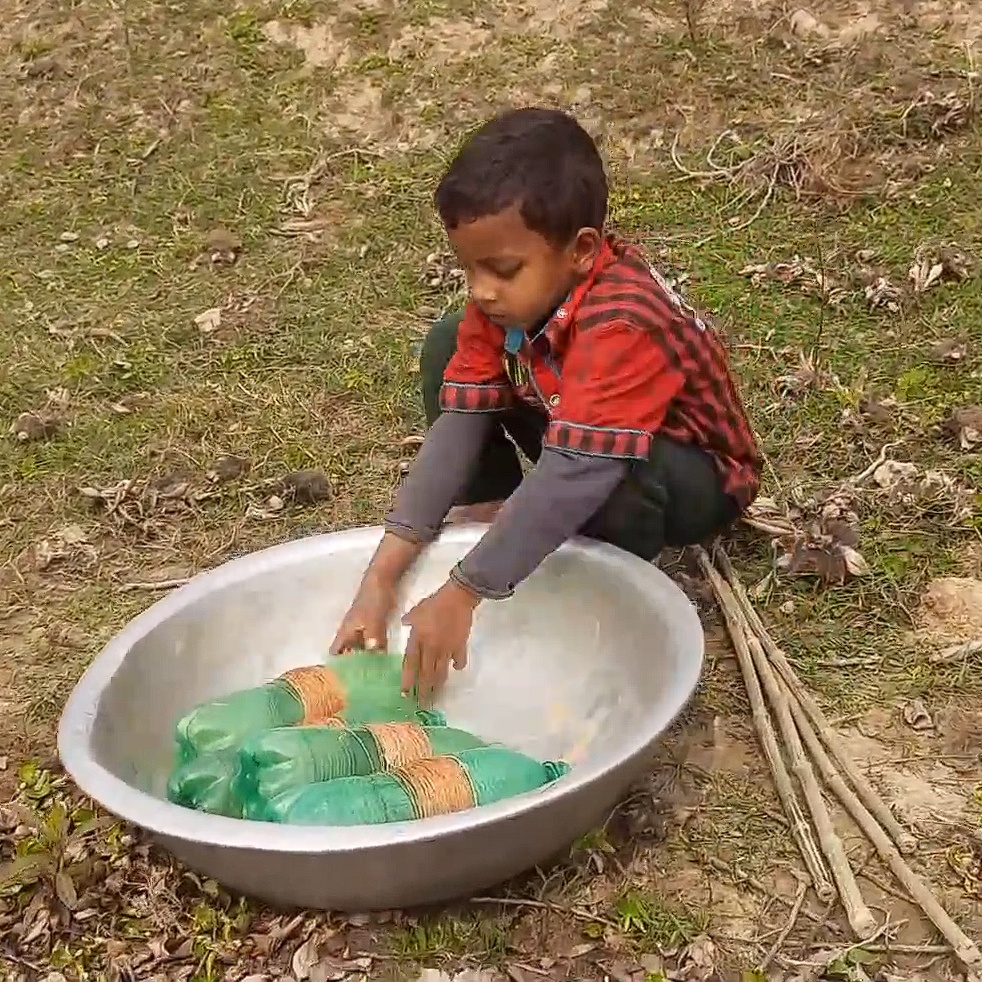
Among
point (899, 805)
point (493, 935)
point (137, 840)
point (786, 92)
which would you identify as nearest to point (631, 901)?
point (493, 935)

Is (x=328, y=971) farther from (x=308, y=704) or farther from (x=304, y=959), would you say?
(x=308, y=704)

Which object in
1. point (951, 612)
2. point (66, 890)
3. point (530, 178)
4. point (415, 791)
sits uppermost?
point (530, 178)

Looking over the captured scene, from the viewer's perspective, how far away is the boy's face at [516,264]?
166 cm

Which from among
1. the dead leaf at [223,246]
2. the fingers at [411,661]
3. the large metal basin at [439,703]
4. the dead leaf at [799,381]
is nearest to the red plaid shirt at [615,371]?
the large metal basin at [439,703]

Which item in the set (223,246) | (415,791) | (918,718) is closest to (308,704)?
(415,791)

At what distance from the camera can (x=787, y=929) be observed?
5.17ft

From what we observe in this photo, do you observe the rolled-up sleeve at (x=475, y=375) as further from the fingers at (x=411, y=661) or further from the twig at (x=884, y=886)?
the twig at (x=884, y=886)

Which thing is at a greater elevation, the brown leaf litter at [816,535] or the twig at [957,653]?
the brown leaf litter at [816,535]

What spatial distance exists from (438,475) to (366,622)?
10.0 inches

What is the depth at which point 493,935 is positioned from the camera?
1.60 meters

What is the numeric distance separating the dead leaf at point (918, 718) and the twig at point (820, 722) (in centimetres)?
12

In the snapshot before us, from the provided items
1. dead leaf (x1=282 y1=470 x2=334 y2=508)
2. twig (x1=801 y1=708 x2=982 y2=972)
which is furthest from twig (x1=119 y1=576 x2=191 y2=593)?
twig (x1=801 y1=708 x2=982 y2=972)

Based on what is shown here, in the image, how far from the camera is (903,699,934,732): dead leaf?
1.88 metres

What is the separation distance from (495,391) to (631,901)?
0.78 m
